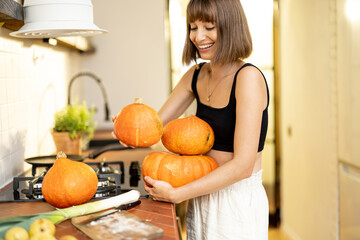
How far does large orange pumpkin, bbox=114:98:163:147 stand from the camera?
4.29 ft

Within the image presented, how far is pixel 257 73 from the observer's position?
136 centimetres

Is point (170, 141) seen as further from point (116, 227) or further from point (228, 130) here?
point (116, 227)

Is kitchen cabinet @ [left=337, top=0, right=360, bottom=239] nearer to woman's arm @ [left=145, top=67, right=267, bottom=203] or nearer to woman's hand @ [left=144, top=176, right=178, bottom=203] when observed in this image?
woman's arm @ [left=145, top=67, right=267, bottom=203]

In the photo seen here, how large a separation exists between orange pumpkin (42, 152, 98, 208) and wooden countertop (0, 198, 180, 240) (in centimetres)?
8

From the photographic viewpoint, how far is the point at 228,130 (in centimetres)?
145

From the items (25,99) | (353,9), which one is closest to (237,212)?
(25,99)

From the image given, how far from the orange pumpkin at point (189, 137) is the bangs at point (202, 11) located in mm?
342

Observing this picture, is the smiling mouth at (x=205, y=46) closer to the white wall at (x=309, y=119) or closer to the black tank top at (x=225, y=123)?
the black tank top at (x=225, y=123)

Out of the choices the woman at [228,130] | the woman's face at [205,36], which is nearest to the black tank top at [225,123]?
the woman at [228,130]

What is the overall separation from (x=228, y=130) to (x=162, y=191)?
0.35m

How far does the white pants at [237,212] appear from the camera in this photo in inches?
56.1

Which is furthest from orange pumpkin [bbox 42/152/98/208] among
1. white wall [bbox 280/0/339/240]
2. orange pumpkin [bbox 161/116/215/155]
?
white wall [bbox 280/0/339/240]

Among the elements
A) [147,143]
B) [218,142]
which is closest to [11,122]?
[147,143]

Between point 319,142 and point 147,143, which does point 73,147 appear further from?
point 319,142
